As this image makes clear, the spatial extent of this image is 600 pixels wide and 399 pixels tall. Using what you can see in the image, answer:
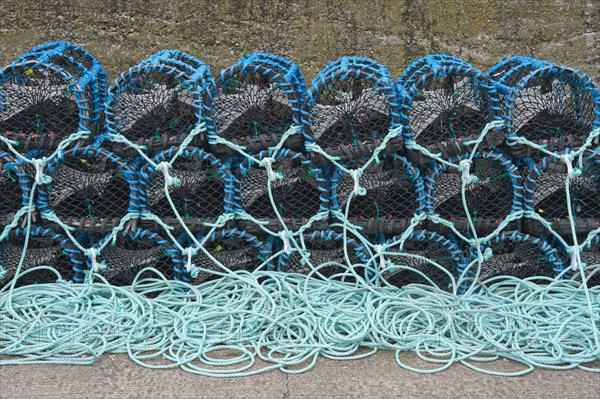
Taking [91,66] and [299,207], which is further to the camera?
[91,66]

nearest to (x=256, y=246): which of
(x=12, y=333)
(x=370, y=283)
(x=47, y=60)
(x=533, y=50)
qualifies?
(x=370, y=283)

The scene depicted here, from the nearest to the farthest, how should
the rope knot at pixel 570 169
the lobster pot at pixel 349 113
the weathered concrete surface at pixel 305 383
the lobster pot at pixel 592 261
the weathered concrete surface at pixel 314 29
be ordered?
the weathered concrete surface at pixel 305 383, the rope knot at pixel 570 169, the lobster pot at pixel 349 113, the lobster pot at pixel 592 261, the weathered concrete surface at pixel 314 29

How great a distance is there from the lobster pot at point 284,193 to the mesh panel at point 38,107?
0.72 m

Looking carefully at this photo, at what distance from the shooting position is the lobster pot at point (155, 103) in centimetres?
243

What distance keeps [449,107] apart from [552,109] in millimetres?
434

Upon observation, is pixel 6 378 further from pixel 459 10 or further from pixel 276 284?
pixel 459 10

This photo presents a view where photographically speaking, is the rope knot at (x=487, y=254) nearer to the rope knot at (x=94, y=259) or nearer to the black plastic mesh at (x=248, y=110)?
the black plastic mesh at (x=248, y=110)

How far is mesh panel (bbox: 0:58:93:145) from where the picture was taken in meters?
2.44

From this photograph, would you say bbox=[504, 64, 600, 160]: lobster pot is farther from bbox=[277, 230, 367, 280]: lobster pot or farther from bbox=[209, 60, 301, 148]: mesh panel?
bbox=[209, 60, 301, 148]: mesh panel

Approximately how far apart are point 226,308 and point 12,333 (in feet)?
2.62

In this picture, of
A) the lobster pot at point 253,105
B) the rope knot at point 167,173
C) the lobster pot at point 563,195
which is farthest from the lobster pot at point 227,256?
the lobster pot at point 563,195

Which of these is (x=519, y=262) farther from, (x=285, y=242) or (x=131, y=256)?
(x=131, y=256)

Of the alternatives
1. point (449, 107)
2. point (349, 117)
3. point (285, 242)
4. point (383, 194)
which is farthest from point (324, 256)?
point (449, 107)

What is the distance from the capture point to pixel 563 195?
2.57 m
